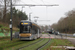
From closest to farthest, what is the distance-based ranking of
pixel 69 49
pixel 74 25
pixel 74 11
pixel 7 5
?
pixel 69 49
pixel 7 5
pixel 74 11
pixel 74 25

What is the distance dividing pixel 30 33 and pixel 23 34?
1.15 metres

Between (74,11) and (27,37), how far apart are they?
25.5 metres

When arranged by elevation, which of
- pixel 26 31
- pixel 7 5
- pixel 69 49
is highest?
pixel 7 5

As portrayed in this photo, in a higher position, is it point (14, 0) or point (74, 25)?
point (14, 0)

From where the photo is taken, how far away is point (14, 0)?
2638 cm

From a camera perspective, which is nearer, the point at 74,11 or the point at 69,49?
the point at 69,49

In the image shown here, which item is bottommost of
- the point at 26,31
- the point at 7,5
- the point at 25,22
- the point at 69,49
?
the point at 69,49

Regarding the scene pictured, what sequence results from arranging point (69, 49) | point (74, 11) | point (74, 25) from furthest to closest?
point (74, 25) → point (74, 11) → point (69, 49)

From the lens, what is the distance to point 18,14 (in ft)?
226

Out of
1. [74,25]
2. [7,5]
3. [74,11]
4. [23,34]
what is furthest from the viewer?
[74,25]

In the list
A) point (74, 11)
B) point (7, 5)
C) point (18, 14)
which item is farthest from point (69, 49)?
point (18, 14)

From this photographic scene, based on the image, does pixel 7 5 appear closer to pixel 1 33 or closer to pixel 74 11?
pixel 1 33

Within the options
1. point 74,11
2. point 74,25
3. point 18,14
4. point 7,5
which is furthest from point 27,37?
point 18,14

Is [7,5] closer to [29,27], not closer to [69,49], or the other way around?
[29,27]
